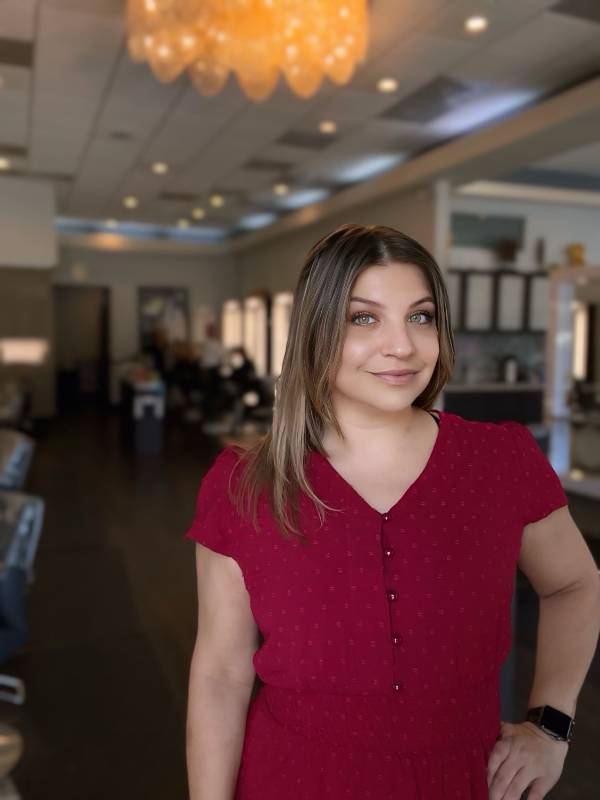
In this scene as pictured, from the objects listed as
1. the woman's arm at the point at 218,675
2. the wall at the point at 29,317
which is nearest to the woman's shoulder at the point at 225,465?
the woman's arm at the point at 218,675

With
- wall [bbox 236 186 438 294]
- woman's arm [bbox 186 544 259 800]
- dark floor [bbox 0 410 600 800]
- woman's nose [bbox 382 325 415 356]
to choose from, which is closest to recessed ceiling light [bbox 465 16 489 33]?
wall [bbox 236 186 438 294]

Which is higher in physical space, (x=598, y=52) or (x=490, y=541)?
(x=598, y=52)

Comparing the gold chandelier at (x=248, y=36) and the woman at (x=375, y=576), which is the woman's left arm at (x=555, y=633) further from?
the gold chandelier at (x=248, y=36)

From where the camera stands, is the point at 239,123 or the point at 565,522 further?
the point at 239,123

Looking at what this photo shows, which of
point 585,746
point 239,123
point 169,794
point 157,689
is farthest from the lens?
point 239,123

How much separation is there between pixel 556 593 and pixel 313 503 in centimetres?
41

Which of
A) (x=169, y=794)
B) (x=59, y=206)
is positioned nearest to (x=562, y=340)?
(x=169, y=794)

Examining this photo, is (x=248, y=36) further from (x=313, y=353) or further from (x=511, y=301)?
(x=511, y=301)

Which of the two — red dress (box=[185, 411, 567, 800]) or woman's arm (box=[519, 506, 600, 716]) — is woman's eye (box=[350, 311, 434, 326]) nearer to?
red dress (box=[185, 411, 567, 800])

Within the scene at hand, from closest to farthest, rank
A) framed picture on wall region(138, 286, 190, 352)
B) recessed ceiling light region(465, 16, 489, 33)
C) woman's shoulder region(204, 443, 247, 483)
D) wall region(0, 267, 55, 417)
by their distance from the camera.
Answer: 1. woman's shoulder region(204, 443, 247, 483)
2. recessed ceiling light region(465, 16, 489, 33)
3. wall region(0, 267, 55, 417)
4. framed picture on wall region(138, 286, 190, 352)

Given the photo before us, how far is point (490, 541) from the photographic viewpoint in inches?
40.4

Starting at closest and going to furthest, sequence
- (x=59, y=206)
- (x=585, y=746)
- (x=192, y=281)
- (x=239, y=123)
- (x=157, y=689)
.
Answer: (x=585, y=746) → (x=157, y=689) → (x=239, y=123) → (x=59, y=206) → (x=192, y=281)

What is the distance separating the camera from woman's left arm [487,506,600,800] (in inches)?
40.8

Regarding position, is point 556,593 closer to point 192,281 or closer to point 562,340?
point 562,340
